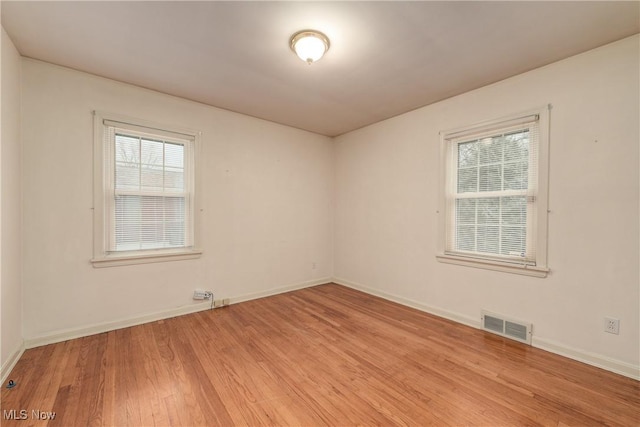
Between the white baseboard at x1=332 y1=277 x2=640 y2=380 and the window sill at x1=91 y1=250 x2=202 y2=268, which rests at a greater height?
the window sill at x1=91 y1=250 x2=202 y2=268

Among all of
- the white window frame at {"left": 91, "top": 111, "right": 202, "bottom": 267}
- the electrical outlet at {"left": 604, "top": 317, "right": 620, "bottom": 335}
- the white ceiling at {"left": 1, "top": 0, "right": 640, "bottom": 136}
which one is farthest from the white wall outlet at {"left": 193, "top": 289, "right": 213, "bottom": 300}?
the electrical outlet at {"left": 604, "top": 317, "right": 620, "bottom": 335}

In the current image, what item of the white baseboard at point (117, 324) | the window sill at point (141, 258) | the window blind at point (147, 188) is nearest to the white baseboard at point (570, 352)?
the white baseboard at point (117, 324)

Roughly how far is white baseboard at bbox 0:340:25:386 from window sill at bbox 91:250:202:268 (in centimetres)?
83

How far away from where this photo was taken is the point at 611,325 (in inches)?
Result: 87.4

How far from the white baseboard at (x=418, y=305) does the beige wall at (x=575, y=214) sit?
2 centimetres

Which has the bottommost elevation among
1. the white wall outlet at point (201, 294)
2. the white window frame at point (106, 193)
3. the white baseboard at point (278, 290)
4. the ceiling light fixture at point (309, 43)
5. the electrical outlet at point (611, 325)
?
the white baseboard at point (278, 290)

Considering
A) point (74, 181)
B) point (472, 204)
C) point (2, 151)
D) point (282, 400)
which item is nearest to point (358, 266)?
point (472, 204)

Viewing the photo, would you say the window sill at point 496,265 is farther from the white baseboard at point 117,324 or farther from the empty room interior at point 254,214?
the white baseboard at point 117,324

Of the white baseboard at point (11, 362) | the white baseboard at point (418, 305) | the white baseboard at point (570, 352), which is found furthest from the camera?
the white baseboard at point (418, 305)

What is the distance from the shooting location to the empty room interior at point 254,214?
6.23 ft

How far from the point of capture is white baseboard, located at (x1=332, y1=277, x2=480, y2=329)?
10.1 ft

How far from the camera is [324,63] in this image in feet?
8.37

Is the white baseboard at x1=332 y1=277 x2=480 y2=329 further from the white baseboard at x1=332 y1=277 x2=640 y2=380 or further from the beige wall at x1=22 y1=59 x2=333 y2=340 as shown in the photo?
the beige wall at x1=22 y1=59 x2=333 y2=340

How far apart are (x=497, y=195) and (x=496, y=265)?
75 centimetres
